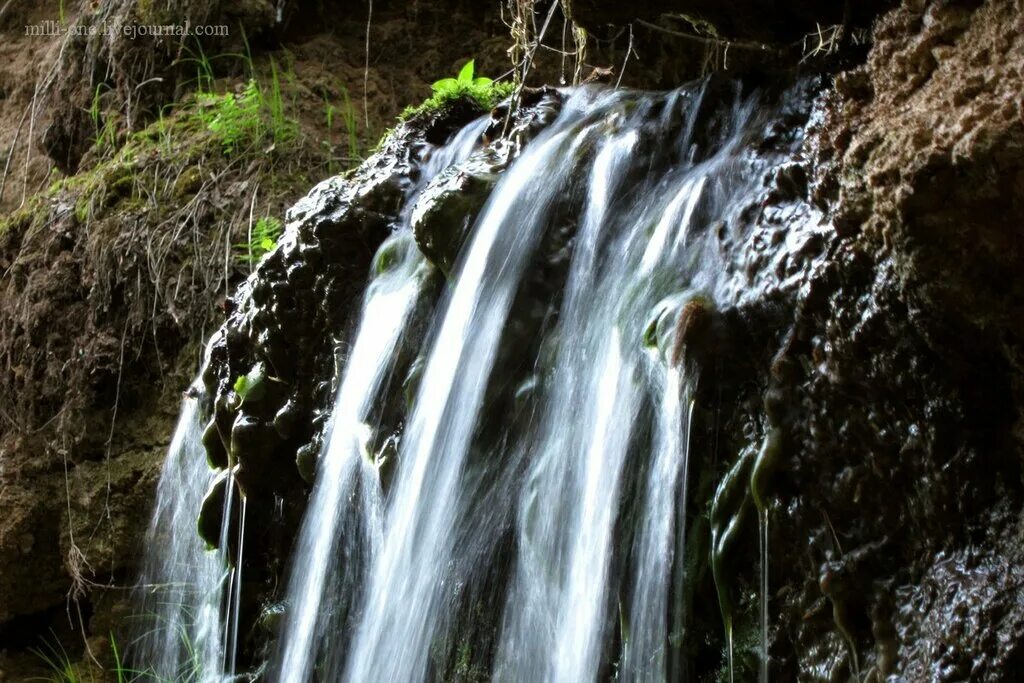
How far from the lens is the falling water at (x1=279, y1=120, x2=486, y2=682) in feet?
8.17

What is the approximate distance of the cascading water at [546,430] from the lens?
186 centimetres

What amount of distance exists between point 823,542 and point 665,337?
1.50ft

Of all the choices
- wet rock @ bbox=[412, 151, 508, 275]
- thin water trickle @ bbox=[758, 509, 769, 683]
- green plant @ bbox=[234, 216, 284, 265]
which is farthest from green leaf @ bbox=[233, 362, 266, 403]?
thin water trickle @ bbox=[758, 509, 769, 683]

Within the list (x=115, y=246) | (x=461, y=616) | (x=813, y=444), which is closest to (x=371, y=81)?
(x=115, y=246)

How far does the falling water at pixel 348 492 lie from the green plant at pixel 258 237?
126cm

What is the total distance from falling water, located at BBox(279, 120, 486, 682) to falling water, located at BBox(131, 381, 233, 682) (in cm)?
47

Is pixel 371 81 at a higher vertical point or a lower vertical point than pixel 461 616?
higher

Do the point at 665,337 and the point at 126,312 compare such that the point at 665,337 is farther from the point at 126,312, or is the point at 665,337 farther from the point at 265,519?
the point at 126,312

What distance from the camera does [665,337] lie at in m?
1.90

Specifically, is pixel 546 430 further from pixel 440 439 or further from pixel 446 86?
pixel 446 86

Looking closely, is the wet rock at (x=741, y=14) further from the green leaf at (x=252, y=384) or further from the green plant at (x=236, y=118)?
the green plant at (x=236, y=118)

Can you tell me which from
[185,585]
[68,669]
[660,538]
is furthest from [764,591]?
[68,669]

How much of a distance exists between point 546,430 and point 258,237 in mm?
2123

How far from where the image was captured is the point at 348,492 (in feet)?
8.34
